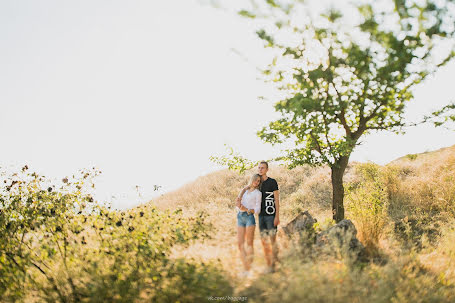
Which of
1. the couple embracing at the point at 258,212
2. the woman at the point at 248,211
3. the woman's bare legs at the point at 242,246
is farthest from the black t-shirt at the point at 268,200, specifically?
the woman's bare legs at the point at 242,246

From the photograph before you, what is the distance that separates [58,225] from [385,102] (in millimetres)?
8015

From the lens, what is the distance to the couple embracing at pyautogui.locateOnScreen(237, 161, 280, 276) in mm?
6309

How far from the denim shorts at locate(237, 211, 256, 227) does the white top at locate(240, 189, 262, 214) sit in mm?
169

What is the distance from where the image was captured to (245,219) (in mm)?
6707

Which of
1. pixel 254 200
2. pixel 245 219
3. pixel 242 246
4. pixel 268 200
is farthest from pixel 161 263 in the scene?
pixel 268 200

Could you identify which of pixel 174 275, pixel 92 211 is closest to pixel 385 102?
pixel 174 275

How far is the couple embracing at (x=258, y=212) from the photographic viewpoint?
6.31 m

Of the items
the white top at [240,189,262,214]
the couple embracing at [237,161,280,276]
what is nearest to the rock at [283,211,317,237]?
the couple embracing at [237,161,280,276]

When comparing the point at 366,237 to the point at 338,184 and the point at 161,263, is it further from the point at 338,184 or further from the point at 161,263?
the point at 161,263

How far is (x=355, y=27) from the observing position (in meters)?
6.44

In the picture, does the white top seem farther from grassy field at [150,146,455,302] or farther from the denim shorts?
grassy field at [150,146,455,302]

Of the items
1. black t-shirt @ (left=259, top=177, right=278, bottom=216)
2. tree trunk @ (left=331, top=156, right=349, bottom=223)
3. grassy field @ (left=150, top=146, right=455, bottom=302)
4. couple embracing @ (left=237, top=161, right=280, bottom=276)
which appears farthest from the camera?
tree trunk @ (left=331, top=156, right=349, bottom=223)

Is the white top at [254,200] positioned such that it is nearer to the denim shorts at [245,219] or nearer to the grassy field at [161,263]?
the denim shorts at [245,219]

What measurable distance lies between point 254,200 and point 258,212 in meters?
0.29
